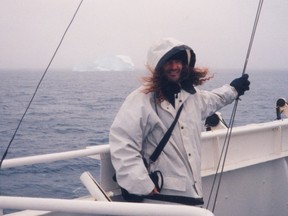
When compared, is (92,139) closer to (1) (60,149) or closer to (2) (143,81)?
(1) (60,149)

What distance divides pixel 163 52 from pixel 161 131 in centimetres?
47

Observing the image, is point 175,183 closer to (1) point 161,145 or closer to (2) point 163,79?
(1) point 161,145

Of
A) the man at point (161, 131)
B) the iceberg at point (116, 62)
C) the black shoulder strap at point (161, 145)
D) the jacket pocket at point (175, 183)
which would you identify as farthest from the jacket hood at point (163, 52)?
the iceberg at point (116, 62)

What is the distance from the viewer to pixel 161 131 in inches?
103

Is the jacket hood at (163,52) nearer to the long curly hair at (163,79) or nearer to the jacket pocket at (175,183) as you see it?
the long curly hair at (163,79)

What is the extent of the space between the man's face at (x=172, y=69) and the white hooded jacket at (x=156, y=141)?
0.08m

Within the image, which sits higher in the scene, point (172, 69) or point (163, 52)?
point (163, 52)

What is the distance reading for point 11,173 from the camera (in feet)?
40.0

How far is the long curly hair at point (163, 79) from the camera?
263 centimetres

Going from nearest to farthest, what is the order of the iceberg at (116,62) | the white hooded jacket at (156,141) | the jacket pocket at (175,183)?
the white hooded jacket at (156,141)
the jacket pocket at (175,183)
the iceberg at (116,62)

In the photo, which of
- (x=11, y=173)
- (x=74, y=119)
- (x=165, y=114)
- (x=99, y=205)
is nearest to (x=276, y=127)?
(x=165, y=114)

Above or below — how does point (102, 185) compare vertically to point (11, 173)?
above

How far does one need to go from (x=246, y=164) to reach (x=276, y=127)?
654mm

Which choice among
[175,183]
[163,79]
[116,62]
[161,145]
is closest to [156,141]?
[161,145]
